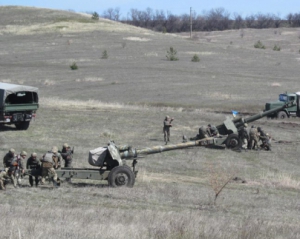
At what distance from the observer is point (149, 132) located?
34.1 m

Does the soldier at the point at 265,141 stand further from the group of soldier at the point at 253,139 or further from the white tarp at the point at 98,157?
the white tarp at the point at 98,157

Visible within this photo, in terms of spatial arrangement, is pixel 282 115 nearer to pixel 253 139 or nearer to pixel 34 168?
pixel 253 139

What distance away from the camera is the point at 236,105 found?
47219mm

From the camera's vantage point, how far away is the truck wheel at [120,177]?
19250mm

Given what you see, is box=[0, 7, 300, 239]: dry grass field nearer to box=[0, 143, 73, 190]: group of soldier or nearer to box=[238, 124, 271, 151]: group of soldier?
box=[0, 143, 73, 190]: group of soldier

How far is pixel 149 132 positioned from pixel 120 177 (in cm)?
1482

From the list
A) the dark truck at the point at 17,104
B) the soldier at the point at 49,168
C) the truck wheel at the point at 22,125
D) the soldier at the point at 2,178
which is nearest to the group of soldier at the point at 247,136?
the dark truck at the point at 17,104

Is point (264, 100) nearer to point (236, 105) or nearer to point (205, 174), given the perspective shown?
point (236, 105)

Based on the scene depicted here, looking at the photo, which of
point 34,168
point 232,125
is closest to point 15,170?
point 34,168

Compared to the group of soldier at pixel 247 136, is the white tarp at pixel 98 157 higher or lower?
higher

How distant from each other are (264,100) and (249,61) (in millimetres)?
27307

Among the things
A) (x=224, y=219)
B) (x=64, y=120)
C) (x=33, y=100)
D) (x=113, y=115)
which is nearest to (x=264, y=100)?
(x=113, y=115)

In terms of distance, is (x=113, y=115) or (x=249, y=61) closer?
(x=113, y=115)

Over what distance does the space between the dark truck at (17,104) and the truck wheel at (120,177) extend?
498 inches
